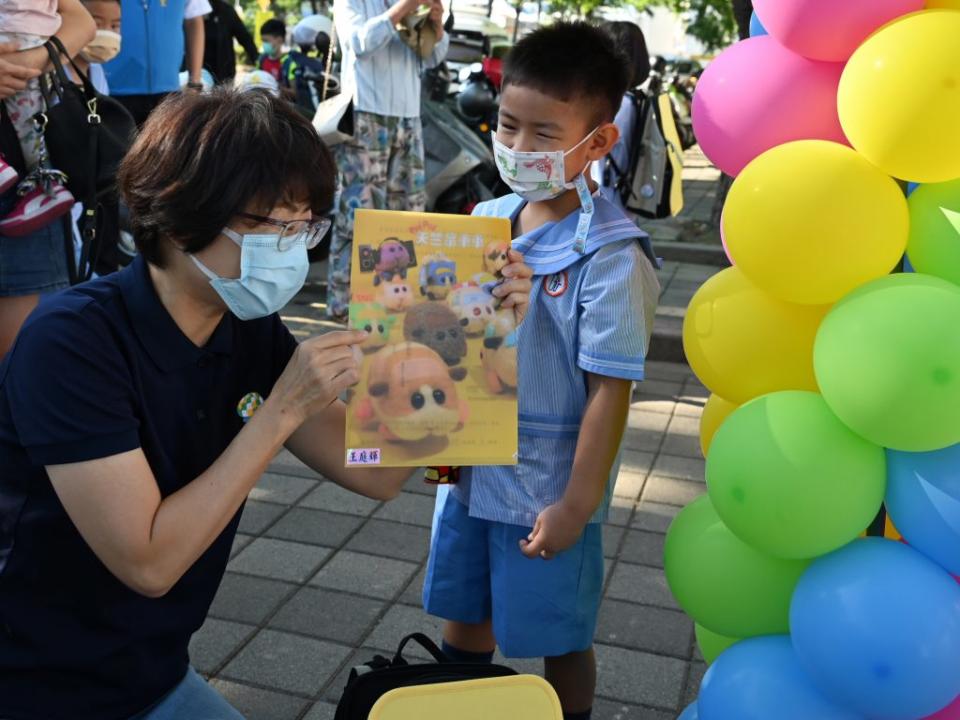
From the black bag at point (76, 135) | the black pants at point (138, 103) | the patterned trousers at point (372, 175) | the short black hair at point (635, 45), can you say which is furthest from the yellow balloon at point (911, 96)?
the black pants at point (138, 103)

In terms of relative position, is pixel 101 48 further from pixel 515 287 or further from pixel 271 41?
pixel 271 41

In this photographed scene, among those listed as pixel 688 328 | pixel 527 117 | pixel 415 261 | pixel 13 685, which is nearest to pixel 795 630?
pixel 688 328

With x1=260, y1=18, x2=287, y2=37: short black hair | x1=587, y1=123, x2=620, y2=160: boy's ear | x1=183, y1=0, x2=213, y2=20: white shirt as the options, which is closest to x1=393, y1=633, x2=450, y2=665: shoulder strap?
x1=587, y1=123, x2=620, y2=160: boy's ear

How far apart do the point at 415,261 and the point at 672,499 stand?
246 cm

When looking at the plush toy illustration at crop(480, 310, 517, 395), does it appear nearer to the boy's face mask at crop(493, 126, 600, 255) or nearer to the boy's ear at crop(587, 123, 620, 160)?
the boy's face mask at crop(493, 126, 600, 255)

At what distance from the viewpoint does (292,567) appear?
3453mm

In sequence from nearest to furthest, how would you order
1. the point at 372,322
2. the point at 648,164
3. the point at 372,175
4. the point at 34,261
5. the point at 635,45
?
the point at 372,322 → the point at 34,261 → the point at 635,45 → the point at 648,164 → the point at 372,175

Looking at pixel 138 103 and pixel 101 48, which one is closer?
pixel 101 48

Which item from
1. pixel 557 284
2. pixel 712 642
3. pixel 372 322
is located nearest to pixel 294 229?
pixel 372 322

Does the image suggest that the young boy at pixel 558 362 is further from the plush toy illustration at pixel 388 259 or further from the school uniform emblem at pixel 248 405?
the school uniform emblem at pixel 248 405

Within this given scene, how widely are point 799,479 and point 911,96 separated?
2.01 feet

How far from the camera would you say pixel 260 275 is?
175cm

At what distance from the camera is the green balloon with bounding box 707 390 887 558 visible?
174 cm

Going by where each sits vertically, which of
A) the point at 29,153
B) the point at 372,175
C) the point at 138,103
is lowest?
the point at 372,175
